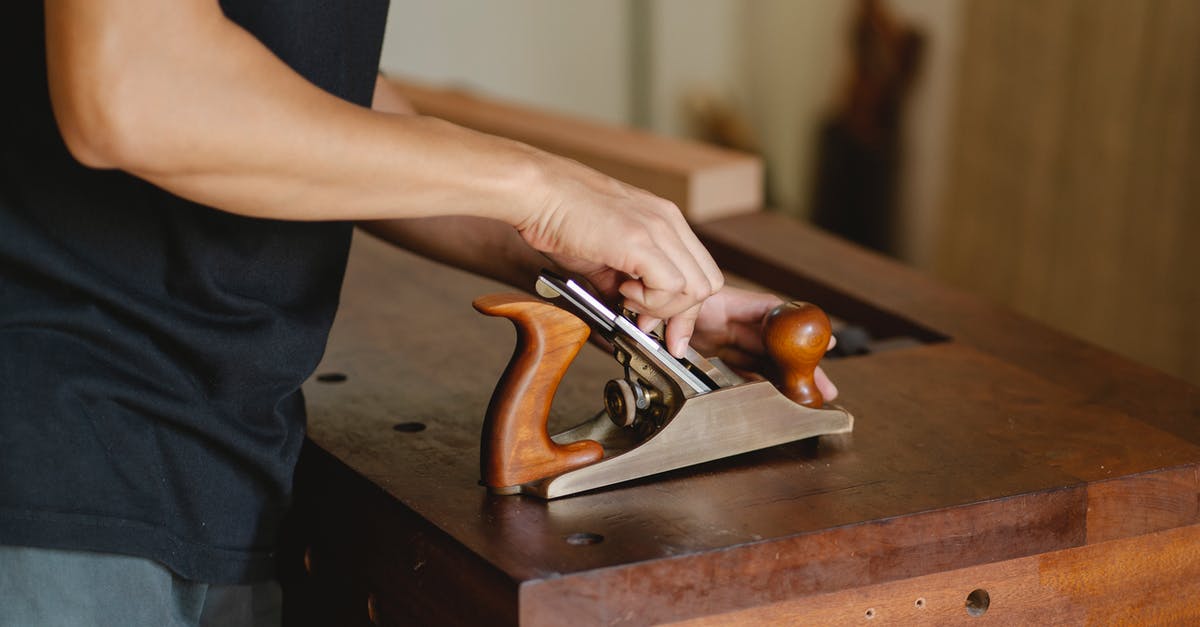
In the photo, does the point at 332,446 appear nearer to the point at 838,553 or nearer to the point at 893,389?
the point at 838,553

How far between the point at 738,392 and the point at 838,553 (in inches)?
6.6

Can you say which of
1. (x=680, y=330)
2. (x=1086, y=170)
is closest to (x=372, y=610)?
(x=680, y=330)

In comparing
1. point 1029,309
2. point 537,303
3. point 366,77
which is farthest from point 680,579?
point 1029,309

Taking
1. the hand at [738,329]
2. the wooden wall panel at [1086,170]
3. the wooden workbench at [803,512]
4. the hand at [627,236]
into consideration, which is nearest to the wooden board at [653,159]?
the wooden workbench at [803,512]

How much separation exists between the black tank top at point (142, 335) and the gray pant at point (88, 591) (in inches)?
0.5

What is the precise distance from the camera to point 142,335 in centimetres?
99

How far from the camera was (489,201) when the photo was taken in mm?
936

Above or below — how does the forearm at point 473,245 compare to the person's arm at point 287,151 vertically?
below

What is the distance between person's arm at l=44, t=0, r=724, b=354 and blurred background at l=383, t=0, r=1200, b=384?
255cm

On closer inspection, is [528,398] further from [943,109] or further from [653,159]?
[943,109]

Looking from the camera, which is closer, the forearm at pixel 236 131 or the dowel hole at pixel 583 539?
the forearm at pixel 236 131

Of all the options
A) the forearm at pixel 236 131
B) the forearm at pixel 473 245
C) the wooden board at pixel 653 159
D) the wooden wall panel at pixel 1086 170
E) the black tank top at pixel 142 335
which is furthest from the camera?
the wooden wall panel at pixel 1086 170

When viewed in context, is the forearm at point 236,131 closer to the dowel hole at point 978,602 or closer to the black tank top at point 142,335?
the black tank top at point 142,335

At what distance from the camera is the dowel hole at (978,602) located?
107cm
